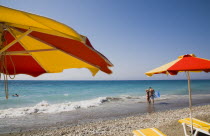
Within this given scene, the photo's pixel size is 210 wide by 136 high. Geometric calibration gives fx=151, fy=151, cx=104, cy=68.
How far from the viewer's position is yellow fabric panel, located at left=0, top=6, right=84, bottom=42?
174cm

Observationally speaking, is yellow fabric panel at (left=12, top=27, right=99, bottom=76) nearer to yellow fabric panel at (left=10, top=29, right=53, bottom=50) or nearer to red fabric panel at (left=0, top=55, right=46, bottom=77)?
yellow fabric panel at (left=10, top=29, right=53, bottom=50)

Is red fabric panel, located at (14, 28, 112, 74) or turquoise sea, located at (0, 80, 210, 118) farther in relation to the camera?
turquoise sea, located at (0, 80, 210, 118)

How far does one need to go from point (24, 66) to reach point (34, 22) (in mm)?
2597

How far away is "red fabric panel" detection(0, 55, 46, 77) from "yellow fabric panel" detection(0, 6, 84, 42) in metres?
2.19

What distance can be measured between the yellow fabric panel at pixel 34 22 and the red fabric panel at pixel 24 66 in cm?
219

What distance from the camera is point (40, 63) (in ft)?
12.8

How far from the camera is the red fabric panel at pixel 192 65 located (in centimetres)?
423

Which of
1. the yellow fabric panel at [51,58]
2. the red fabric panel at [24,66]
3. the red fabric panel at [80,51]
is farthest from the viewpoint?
the red fabric panel at [24,66]

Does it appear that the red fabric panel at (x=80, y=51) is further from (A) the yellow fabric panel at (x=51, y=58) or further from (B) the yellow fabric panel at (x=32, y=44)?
(B) the yellow fabric panel at (x=32, y=44)

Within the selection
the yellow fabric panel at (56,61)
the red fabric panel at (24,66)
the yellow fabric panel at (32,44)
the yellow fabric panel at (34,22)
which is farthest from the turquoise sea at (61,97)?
the yellow fabric panel at (34,22)

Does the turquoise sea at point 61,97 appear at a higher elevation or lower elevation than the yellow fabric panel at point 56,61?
lower

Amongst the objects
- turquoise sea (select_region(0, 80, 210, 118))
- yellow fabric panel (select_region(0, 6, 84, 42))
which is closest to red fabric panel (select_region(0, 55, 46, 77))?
yellow fabric panel (select_region(0, 6, 84, 42))

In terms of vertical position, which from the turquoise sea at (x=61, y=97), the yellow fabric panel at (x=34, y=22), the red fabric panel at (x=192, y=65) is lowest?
the turquoise sea at (x=61, y=97)

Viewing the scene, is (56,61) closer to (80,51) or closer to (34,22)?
(80,51)
